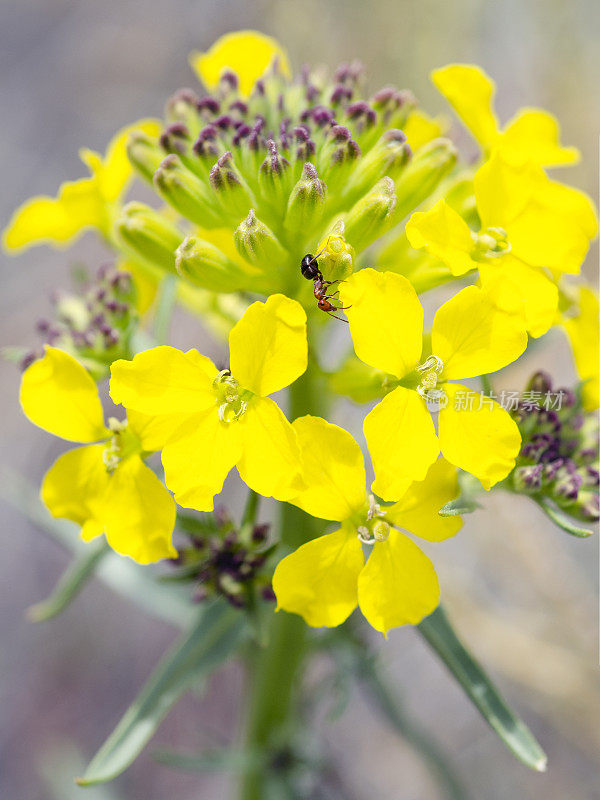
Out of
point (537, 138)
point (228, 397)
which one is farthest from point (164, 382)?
point (537, 138)

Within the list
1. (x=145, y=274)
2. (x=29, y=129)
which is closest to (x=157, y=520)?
(x=145, y=274)

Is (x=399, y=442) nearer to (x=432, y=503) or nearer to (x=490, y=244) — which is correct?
(x=432, y=503)

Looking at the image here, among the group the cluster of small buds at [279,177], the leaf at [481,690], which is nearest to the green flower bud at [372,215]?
A: the cluster of small buds at [279,177]

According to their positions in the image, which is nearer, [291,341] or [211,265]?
[291,341]

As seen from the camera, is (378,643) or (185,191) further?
→ (378,643)

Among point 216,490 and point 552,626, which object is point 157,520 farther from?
point 552,626

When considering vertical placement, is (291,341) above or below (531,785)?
above

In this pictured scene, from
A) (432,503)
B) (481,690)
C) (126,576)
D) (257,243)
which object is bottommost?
(481,690)
